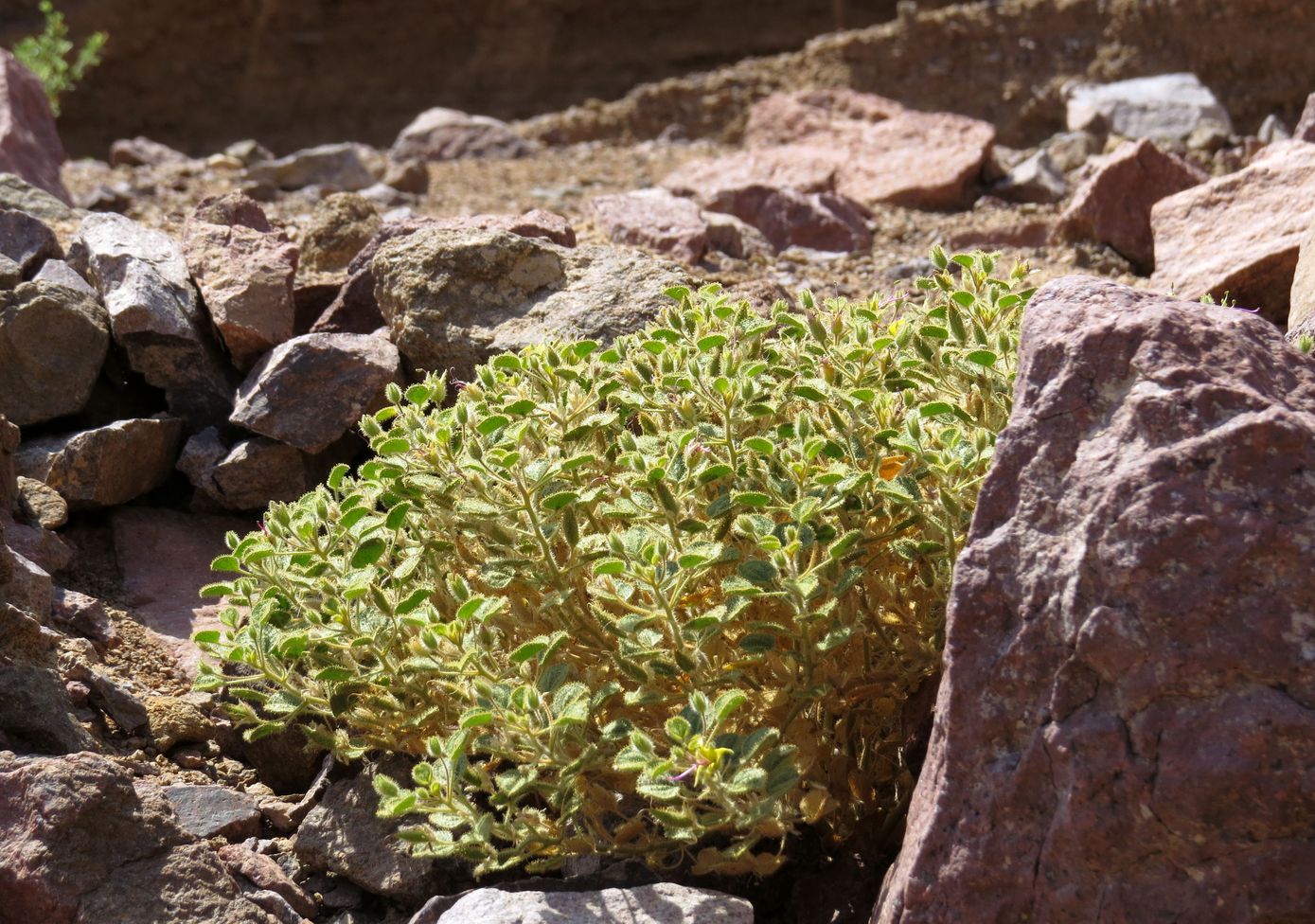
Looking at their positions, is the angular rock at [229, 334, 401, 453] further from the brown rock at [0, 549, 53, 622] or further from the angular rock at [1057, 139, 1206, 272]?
the angular rock at [1057, 139, 1206, 272]

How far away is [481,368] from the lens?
2955 millimetres

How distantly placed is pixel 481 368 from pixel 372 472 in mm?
392

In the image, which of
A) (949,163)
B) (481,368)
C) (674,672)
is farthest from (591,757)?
(949,163)

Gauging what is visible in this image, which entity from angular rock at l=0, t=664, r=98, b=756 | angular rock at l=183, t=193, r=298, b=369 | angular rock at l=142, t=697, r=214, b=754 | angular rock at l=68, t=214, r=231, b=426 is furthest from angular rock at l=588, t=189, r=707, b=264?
angular rock at l=0, t=664, r=98, b=756

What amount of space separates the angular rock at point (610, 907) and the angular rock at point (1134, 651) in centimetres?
30

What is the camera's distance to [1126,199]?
5.52 metres

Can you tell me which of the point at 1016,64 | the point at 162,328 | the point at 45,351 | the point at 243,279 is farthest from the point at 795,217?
the point at 1016,64

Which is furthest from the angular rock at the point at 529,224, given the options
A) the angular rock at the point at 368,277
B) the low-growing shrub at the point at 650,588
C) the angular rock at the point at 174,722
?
the angular rock at the point at 174,722

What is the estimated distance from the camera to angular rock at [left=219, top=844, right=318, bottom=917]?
260 centimetres

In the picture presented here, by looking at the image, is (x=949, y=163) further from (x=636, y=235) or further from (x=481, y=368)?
(x=481, y=368)

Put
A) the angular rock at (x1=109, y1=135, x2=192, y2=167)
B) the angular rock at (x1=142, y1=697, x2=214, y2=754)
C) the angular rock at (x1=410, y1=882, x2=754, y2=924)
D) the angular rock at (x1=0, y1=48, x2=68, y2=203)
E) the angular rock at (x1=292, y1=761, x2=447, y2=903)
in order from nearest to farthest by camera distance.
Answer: the angular rock at (x1=410, y1=882, x2=754, y2=924) → the angular rock at (x1=292, y1=761, x2=447, y2=903) → the angular rock at (x1=142, y1=697, x2=214, y2=754) → the angular rock at (x1=0, y1=48, x2=68, y2=203) → the angular rock at (x1=109, y1=135, x2=192, y2=167)

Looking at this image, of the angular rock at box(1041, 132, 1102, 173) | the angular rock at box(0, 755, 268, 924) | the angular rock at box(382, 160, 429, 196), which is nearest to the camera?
the angular rock at box(0, 755, 268, 924)

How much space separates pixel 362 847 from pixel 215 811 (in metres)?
0.37

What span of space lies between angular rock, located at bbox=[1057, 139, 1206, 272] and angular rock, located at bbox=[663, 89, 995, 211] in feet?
4.23
